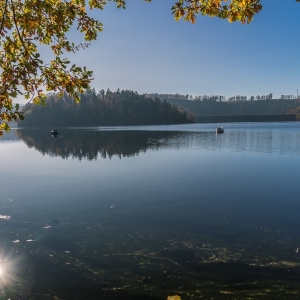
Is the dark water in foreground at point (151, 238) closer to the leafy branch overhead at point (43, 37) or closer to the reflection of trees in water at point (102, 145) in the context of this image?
the leafy branch overhead at point (43, 37)

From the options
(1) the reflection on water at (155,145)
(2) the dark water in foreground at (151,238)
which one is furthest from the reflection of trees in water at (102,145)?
(2) the dark water in foreground at (151,238)

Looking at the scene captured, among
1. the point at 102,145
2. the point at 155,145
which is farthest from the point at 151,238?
the point at 102,145

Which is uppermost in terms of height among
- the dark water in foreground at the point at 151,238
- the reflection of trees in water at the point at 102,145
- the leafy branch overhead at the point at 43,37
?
the leafy branch overhead at the point at 43,37

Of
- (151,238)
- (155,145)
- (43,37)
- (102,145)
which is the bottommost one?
(151,238)

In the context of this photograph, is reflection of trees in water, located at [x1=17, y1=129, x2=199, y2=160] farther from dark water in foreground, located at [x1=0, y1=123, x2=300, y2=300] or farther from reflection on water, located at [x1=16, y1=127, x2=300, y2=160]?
dark water in foreground, located at [x1=0, y1=123, x2=300, y2=300]

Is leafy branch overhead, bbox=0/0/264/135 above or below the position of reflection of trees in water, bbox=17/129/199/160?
above

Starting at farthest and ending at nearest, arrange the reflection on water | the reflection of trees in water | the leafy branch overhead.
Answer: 1. the reflection on water
2. the reflection of trees in water
3. the leafy branch overhead

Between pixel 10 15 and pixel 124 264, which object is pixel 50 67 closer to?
pixel 10 15

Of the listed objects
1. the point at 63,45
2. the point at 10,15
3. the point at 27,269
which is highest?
the point at 10,15

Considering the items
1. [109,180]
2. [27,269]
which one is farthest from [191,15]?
[109,180]

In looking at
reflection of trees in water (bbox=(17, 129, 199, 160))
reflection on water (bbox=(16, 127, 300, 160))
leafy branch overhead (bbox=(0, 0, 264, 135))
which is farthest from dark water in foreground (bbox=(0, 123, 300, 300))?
reflection on water (bbox=(16, 127, 300, 160))

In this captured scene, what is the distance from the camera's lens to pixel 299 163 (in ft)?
117

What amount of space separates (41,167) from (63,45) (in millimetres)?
31162

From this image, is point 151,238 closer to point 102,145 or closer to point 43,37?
point 43,37
